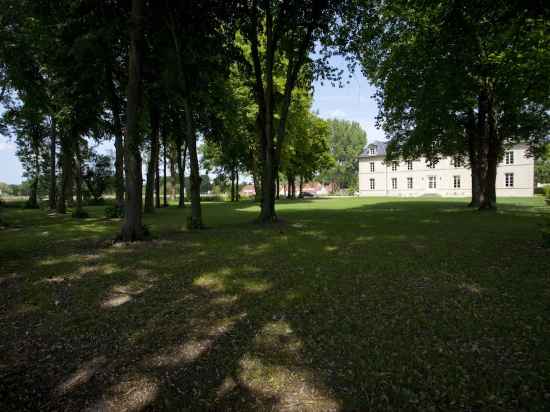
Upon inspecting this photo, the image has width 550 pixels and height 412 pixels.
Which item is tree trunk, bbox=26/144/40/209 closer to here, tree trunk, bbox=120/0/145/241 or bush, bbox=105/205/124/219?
bush, bbox=105/205/124/219

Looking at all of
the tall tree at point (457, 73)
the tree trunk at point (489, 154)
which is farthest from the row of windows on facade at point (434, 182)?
the tree trunk at point (489, 154)

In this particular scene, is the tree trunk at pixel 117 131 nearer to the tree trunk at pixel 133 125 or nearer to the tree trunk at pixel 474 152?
the tree trunk at pixel 133 125

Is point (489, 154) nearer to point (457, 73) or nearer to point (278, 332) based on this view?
point (457, 73)

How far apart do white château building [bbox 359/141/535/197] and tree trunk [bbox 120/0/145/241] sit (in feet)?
127

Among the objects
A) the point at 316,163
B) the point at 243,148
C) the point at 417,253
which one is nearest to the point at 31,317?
the point at 417,253

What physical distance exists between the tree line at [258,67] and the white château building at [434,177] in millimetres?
22631

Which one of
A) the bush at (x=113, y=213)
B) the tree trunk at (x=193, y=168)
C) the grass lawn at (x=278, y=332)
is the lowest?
the grass lawn at (x=278, y=332)

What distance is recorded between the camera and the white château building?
52938 mm

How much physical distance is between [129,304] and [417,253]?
7.22 meters

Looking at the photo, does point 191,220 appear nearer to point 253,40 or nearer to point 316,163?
point 253,40

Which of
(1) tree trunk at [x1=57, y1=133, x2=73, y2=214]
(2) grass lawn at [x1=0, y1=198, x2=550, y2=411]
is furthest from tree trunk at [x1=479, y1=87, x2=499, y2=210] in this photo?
(1) tree trunk at [x1=57, y1=133, x2=73, y2=214]

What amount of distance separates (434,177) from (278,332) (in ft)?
210

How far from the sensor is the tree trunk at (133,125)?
34.0 ft

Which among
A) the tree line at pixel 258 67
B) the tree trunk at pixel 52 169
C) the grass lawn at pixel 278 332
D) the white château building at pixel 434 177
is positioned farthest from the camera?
the white château building at pixel 434 177
